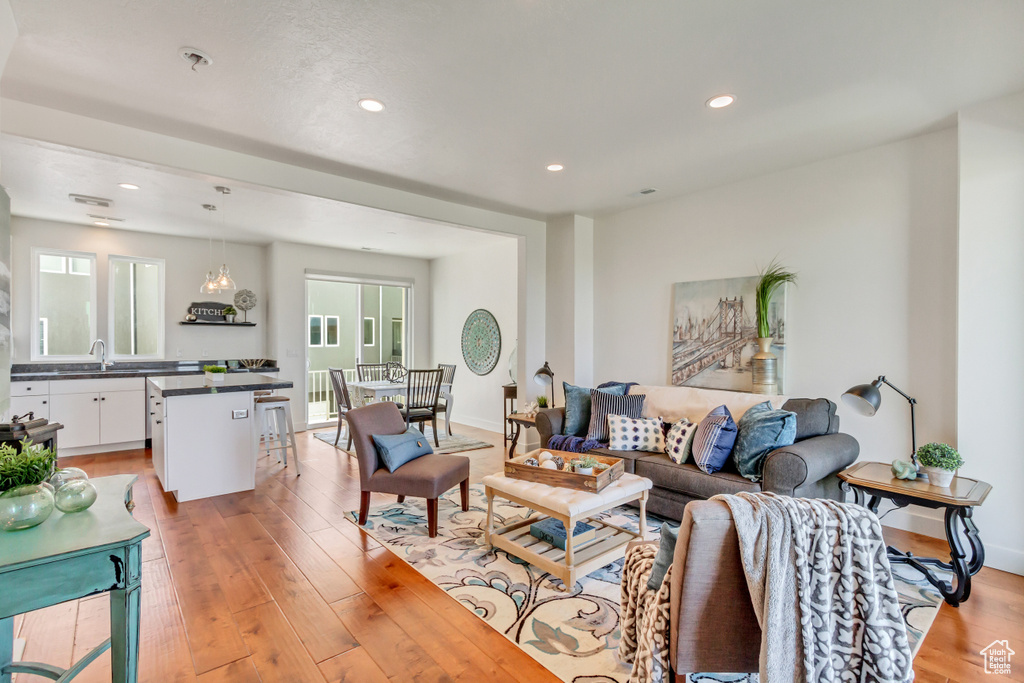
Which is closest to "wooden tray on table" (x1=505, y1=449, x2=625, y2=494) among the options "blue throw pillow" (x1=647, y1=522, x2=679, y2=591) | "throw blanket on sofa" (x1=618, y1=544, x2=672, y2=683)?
"throw blanket on sofa" (x1=618, y1=544, x2=672, y2=683)

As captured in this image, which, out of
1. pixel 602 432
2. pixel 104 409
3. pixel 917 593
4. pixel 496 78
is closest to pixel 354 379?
pixel 104 409

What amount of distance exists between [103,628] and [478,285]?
5.52 m

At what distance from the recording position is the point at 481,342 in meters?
7.03

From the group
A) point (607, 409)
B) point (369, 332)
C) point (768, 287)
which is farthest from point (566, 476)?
point (369, 332)

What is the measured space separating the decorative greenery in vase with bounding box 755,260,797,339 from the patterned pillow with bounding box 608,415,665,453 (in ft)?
3.65

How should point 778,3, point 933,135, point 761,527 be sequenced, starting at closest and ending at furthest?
point 761,527, point 778,3, point 933,135

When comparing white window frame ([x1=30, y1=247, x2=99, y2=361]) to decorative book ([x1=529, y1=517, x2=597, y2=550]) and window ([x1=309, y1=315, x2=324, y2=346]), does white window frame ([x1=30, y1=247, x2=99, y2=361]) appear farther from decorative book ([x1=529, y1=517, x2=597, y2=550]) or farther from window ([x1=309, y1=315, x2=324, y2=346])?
decorative book ([x1=529, y1=517, x2=597, y2=550])

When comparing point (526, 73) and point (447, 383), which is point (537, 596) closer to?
point (526, 73)

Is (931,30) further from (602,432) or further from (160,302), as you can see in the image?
(160,302)

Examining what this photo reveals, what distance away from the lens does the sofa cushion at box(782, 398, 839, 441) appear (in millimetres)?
3166

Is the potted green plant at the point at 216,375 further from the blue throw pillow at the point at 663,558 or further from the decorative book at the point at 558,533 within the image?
the blue throw pillow at the point at 663,558

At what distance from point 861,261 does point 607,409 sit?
210cm

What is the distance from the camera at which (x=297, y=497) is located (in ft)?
12.9

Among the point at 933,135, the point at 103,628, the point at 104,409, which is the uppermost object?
the point at 933,135
